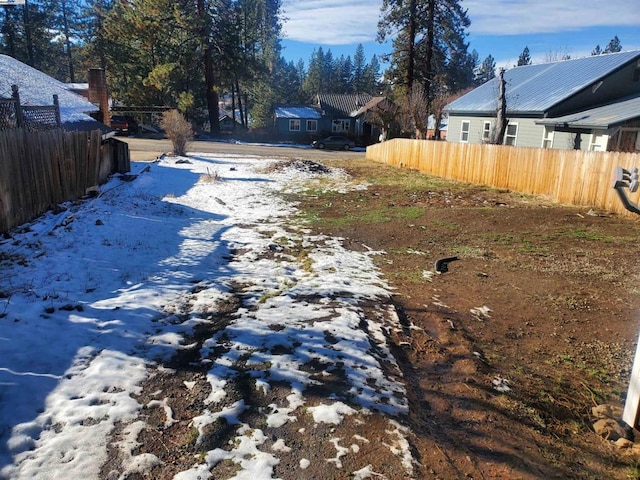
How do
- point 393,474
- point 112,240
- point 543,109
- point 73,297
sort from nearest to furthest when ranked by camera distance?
1. point 393,474
2. point 73,297
3. point 112,240
4. point 543,109

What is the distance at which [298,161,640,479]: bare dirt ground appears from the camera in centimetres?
310

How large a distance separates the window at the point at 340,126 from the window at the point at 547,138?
27.4 m

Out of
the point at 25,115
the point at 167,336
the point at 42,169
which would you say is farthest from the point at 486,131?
the point at 167,336

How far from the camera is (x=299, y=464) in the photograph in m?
2.86

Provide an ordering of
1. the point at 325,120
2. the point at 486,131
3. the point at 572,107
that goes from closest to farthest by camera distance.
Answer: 1. the point at 572,107
2. the point at 486,131
3. the point at 325,120

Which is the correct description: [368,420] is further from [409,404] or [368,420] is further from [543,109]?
[543,109]

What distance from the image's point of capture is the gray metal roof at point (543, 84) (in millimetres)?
20766

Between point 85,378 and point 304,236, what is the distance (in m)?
5.99

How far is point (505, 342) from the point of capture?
4.77 metres

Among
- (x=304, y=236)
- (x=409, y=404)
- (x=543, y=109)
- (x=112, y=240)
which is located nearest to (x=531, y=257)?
(x=304, y=236)

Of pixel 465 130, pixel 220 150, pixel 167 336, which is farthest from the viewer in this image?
pixel 220 150

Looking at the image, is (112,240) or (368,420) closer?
(368,420)

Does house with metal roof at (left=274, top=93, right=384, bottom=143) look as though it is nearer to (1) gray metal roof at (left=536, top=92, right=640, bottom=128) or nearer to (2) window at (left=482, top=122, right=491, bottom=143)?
(2) window at (left=482, top=122, right=491, bottom=143)

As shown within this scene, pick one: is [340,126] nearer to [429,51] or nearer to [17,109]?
[429,51]
